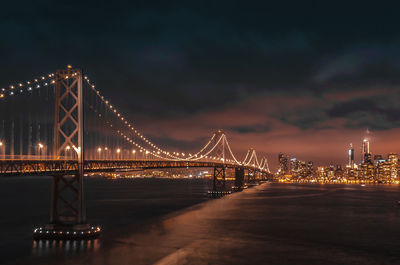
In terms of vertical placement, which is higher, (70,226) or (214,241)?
(70,226)

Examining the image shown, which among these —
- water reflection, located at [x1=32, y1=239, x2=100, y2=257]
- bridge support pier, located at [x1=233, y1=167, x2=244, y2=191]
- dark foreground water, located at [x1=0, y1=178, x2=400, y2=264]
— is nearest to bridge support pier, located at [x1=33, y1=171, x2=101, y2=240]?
water reflection, located at [x1=32, y1=239, x2=100, y2=257]

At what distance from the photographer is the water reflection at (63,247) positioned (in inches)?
1132

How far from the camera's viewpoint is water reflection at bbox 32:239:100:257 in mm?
28750

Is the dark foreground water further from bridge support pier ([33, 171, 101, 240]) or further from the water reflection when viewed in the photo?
bridge support pier ([33, 171, 101, 240])

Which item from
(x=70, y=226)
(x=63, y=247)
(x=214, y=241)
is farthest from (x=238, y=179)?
(x=63, y=247)

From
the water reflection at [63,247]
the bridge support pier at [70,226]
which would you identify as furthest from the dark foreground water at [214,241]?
the bridge support pier at [70,226]

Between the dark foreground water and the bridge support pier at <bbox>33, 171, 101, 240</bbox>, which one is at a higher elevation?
the bridge support pier at <bbox>33, 171, 101, 240</bbox>

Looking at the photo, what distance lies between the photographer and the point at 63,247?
29953mm

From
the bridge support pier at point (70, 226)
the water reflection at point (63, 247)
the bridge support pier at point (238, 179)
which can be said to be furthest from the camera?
the bridge support pier at point (238, 179)

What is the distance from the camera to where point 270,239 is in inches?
1515

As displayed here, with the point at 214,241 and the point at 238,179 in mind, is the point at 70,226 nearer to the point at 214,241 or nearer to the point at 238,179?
the point at 214,241

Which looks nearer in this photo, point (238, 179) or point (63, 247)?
point (63, 247)

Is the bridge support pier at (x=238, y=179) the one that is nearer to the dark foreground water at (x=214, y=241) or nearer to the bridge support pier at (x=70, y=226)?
the dark foreground water at (x=214, y=241)

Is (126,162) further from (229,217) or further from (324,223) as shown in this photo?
(324,223)
